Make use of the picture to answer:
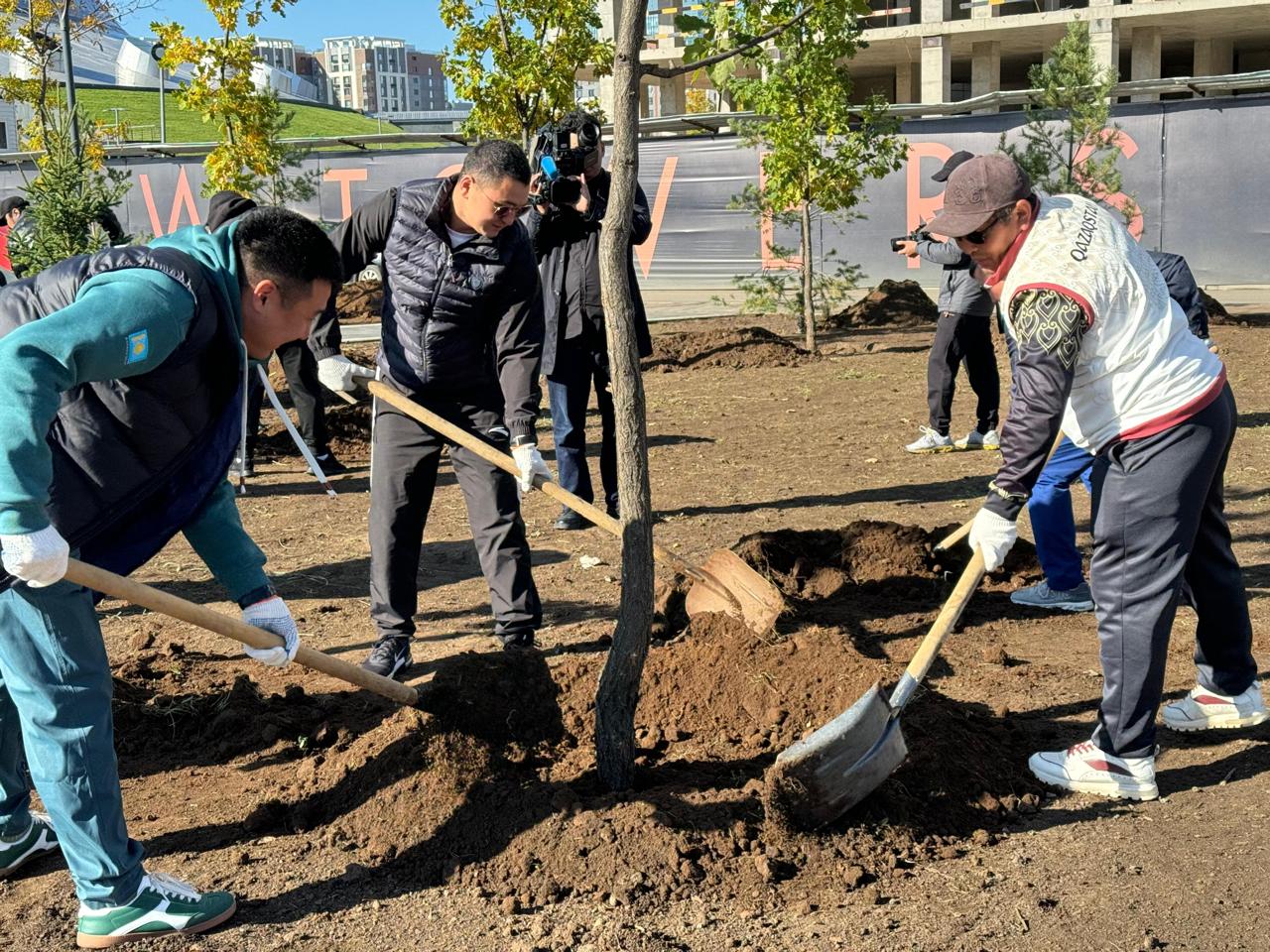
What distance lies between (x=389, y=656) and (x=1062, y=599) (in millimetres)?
2872

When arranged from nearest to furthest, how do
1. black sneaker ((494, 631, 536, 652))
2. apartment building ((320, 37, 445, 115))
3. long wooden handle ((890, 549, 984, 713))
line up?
long wooden handle ((890, 549, 984, 713)) < black sneaker ((494, 631, 536, 652)) < apartment building ((320, 37, 445, 115))

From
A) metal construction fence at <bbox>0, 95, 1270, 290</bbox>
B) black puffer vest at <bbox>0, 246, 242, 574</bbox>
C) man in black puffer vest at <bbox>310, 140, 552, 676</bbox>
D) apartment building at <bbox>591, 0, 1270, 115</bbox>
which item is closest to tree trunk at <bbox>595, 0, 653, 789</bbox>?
black puffer vest at <bbox>0, 246, 242, 574</bbox>

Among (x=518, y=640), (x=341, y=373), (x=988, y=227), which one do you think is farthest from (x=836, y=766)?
(x=341, y=373)

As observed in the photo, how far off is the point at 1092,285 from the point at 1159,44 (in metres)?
31.6

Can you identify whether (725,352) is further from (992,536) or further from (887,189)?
(992,536)

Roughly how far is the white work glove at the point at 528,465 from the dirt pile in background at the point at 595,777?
0.71 m

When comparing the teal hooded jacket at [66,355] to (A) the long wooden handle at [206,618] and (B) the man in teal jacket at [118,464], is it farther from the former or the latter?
(A) the long wooden handle at [206,618]

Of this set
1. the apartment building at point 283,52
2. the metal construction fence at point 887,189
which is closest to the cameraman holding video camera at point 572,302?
the metal construction fence at point 887,189

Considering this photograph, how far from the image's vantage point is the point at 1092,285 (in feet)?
11.0

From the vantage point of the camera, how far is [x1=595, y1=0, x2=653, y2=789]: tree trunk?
11.6 feet

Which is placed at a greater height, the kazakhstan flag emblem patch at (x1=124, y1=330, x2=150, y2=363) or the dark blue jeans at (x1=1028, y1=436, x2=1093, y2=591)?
the kazakhstan flag emblem patch at (x1=124, y1=330, x2=150, y2=363)

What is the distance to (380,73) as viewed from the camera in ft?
579

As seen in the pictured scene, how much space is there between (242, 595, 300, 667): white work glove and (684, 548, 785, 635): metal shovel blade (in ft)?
6.28

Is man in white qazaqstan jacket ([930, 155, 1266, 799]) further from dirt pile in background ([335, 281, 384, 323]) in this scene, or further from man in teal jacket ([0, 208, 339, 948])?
dirt pile in background ([335, 281, 384, 323])
